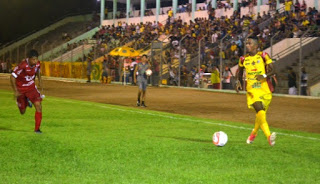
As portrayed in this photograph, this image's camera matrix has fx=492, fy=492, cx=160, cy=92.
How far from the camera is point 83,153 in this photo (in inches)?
328

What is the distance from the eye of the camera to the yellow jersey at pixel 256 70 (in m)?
9.75

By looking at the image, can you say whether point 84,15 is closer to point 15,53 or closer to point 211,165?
point 15,53

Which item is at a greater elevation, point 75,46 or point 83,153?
point 75,46

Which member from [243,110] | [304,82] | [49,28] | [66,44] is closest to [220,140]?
[243,110]

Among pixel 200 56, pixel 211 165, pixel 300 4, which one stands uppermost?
pixel 300 4

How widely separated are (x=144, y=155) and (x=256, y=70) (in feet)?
9.94

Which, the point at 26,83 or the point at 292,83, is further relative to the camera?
the point at 292,83

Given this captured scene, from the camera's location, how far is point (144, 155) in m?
8.29

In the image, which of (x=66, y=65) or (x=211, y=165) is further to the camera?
(x=66, y=65)

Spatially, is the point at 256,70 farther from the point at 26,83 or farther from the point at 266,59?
the point at 26,83

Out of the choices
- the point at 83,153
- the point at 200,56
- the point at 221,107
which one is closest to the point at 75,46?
the point at 200,56

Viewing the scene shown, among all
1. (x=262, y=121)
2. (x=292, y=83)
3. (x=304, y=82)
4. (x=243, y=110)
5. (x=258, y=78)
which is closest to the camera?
(x=262, y=121)

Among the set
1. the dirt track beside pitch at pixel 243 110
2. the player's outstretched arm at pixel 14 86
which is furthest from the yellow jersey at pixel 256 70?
the player's outstretched arm at pixel 14 86

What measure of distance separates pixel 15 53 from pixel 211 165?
5587 centimetres
